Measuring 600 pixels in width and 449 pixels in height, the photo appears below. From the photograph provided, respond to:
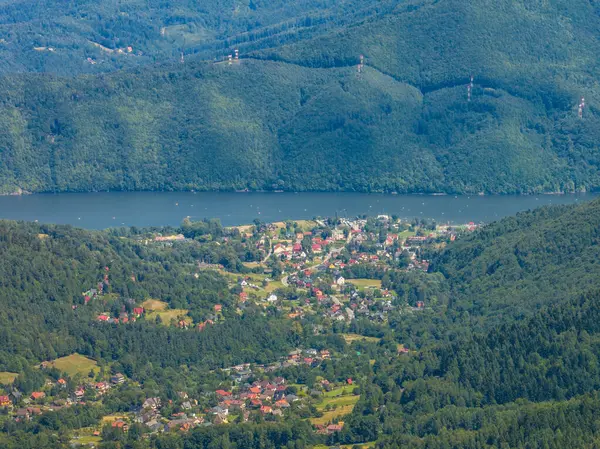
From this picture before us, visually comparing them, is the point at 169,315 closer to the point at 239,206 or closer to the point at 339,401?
the point at 339,401

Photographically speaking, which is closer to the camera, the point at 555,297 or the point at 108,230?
the point at 555,297

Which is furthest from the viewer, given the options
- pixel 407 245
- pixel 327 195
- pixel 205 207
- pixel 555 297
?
pixel 327 195

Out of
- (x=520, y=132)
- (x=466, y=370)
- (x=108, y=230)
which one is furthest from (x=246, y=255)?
(x=520, y=132)

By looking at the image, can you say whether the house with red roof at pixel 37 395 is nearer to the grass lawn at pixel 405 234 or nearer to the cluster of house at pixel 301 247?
the cluster of house at pixel 301 247

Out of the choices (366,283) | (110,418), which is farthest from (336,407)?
(366,283)

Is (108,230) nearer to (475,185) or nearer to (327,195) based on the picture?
(327,195)

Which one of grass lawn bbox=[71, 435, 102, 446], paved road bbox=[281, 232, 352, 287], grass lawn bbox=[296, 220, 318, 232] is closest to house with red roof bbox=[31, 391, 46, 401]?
grass lawn bbox=[71, 435, 102, 446]

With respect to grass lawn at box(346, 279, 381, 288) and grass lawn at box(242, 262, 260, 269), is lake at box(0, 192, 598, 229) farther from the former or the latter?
grass lawn at box(346, 279, 381, 288)
